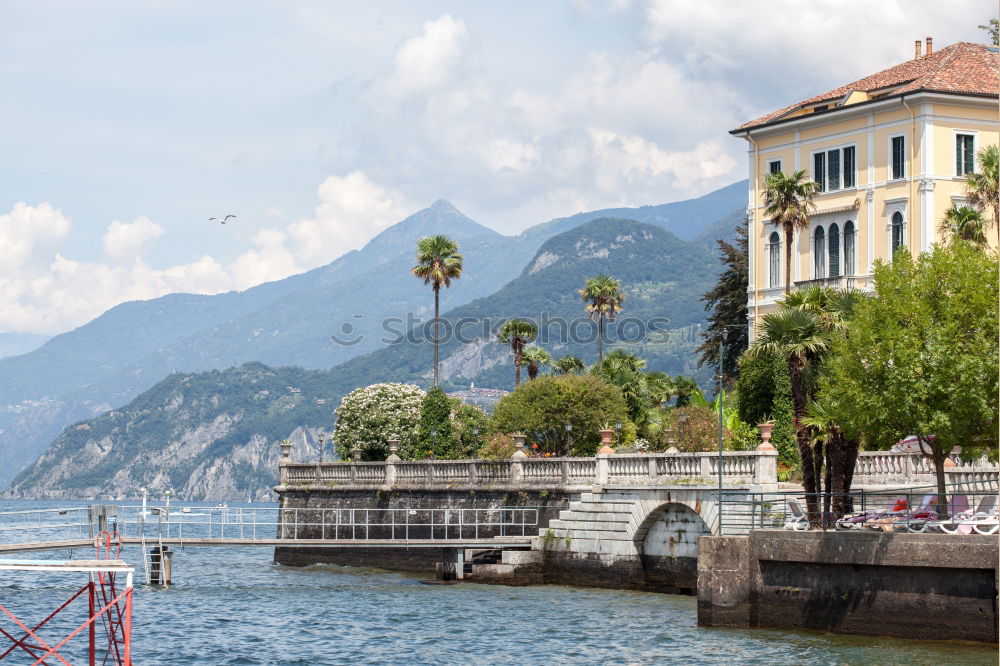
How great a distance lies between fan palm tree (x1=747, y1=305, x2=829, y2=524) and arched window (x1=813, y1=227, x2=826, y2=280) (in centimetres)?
2992

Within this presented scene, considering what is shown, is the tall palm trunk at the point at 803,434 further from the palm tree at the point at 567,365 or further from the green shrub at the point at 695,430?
the palm tree at the point at 567,365

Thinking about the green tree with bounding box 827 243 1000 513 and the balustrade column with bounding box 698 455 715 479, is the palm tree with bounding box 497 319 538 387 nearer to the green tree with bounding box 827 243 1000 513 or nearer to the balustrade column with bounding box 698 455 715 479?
the balustrade column with bounding box 698 455 715 479

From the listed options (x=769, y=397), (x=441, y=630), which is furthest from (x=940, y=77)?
(x=441, y=630)

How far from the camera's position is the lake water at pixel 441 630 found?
2952 centimetres

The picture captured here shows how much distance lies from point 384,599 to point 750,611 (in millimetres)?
15563

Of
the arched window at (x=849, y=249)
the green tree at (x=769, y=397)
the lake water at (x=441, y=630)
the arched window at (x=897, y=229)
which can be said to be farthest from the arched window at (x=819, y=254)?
the lake water at (x=441, y=630)

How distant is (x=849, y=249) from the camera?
64.1m

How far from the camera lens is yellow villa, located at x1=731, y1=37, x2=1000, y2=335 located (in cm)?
6106

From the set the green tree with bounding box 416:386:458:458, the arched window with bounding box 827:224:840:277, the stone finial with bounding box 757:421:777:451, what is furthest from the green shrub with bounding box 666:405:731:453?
the stone finial with bounding box 757:421:777:451

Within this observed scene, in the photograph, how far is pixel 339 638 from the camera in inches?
1409

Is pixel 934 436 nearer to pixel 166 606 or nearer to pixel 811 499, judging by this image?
pixel 811 499

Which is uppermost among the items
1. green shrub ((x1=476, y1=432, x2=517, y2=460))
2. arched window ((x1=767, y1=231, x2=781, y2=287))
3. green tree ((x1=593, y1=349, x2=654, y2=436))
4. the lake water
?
arched window ((x1=767, y1=231, x2=781, y2=287))

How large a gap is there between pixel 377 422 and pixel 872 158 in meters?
30.8

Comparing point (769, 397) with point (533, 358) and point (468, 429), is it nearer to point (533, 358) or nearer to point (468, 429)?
point (468, 429)
